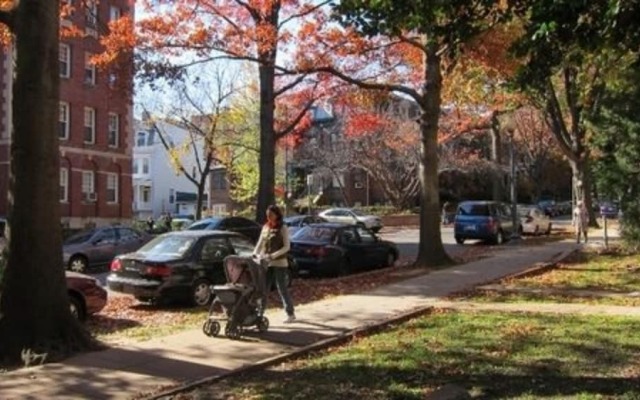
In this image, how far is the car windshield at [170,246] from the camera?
15.8 meters

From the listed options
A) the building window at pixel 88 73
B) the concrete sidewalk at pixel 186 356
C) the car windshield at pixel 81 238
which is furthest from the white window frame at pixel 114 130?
the concrete sidewalk at pixel 186 356

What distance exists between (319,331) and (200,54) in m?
13.6

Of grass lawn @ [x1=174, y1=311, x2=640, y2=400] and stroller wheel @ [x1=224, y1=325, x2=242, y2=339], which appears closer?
grass lawn @ [x1=174, y1=311, x2=640, y2=400]

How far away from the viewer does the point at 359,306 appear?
560 inches

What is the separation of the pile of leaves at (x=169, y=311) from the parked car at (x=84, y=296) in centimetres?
26

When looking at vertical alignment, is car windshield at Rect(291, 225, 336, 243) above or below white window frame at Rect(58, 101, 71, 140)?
below

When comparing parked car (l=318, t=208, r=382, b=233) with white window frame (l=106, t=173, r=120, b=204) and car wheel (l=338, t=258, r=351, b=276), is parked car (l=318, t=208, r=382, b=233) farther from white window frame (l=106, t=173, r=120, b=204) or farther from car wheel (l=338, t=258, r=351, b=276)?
car wheel (l=338, t=258, r=351, b=276)

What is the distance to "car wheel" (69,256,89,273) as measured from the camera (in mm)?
24719

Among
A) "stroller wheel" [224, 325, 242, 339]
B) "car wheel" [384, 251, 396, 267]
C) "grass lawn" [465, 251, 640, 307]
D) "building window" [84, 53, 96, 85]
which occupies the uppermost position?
"building window" [84, 53, 96, 85]

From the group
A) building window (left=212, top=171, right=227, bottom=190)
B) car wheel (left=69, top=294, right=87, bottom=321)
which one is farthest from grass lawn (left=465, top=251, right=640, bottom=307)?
building window (left=212, top=171, right=227, bottom=190)

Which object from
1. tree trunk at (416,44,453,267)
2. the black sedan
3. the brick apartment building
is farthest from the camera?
the brick apartment building

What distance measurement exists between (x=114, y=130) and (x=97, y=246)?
915 inches

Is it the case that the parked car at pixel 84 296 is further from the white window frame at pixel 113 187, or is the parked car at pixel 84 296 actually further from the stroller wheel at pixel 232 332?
the white window frame at pixel 113 187

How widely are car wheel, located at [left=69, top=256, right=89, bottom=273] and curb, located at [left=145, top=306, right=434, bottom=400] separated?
1413cm
